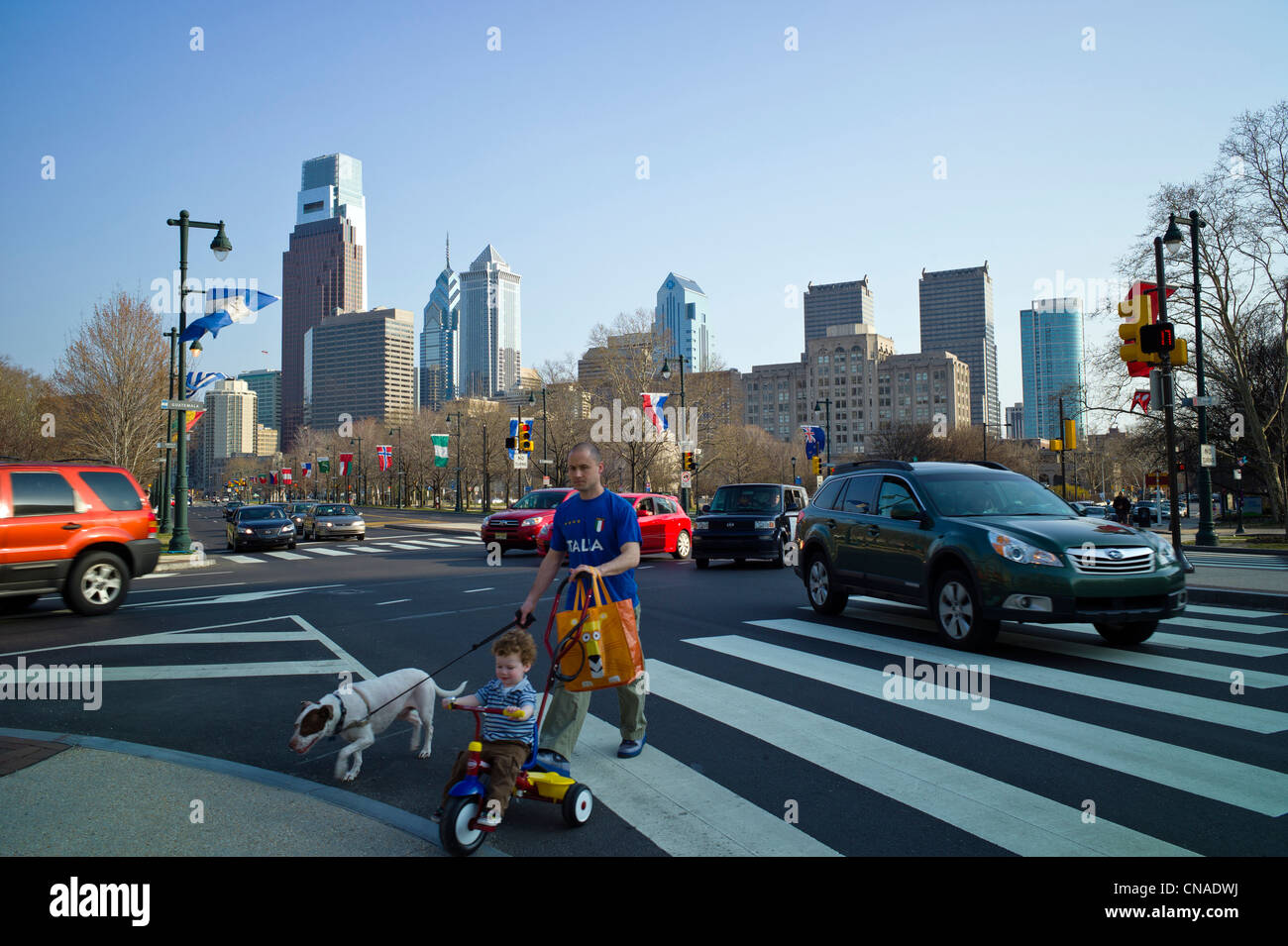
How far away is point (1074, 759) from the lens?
16.1ft

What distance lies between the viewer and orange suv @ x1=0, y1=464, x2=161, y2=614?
11133mm

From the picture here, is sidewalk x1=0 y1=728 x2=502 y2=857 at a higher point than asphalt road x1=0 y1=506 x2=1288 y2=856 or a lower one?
higher

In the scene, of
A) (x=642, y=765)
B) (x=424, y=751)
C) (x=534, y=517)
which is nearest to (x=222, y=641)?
(x=424, y=751)

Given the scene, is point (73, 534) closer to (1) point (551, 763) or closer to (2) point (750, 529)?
(1) point (551, 763)

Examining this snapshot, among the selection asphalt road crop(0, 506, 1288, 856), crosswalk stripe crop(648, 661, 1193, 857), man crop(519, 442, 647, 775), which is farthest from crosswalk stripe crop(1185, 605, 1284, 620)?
man crop(519, 442, 647, 775)

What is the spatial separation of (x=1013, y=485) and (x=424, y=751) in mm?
7072

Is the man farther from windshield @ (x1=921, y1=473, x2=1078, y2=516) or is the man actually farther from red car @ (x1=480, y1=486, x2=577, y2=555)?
red car @ (x1=480, y1=486, x2=577, y2=555)

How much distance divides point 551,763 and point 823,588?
277 inches

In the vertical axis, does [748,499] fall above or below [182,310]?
below

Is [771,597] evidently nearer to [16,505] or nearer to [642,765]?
[642,765]

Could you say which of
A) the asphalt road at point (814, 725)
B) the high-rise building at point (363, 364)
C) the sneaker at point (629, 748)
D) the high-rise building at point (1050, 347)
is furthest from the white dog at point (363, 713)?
the high-rise building at point (1050, 347)

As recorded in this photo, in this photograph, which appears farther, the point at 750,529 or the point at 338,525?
the point at 338,525

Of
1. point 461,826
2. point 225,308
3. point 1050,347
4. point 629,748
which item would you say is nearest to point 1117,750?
point 629,748

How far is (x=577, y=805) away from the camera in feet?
13.1
